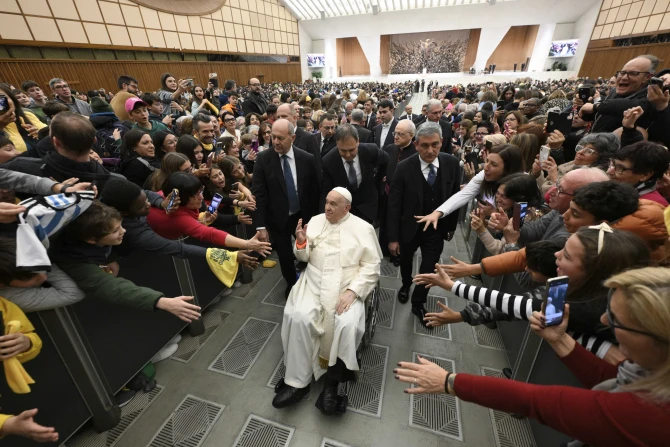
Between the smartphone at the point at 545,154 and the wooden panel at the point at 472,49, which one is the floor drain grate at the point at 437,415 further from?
the wooden panel at the point at 472,49

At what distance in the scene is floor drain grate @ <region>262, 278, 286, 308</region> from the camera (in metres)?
3.36

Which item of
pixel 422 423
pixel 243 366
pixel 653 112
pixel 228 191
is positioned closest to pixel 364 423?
pixel 422 423

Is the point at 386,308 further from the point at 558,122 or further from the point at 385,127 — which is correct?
the point at 558,122

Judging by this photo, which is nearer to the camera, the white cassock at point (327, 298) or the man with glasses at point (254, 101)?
the white cassock at point (327, 298)

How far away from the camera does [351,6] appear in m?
28.7

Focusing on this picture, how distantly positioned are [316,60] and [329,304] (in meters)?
33.4

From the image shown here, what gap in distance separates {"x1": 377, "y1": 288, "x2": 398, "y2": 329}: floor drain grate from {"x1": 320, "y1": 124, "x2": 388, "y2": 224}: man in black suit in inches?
35.9

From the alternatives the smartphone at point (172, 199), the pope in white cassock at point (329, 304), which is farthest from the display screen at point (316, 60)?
the smartphone at point (172, 199)

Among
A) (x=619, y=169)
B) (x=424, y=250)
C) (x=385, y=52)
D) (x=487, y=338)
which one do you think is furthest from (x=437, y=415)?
(x=385, y=52)

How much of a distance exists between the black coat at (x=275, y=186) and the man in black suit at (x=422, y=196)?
3.03ft

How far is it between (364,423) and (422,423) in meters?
0.43

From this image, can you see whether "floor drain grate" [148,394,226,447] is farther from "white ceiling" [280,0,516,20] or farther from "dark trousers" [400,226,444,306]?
"white ceiling" [280,0,516,20]

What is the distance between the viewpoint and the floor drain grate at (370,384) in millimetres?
2232

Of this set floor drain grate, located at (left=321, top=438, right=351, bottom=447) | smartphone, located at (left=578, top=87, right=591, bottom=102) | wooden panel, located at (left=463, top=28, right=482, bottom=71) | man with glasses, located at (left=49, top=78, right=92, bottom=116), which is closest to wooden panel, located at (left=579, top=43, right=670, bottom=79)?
wooden panel, located at (left=463, top=28, right=482, bottom=71)
